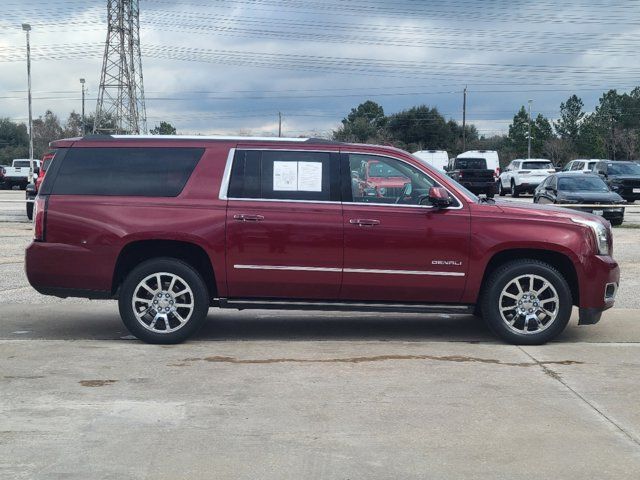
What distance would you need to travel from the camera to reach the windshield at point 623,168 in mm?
33466

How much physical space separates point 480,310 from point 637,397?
7.04ft

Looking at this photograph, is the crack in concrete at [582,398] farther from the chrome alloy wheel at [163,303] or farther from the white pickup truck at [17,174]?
the white pickup truck at [17,174]

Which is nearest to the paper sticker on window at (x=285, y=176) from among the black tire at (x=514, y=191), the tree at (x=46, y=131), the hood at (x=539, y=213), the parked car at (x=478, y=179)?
the hood at (x=539, y=213)

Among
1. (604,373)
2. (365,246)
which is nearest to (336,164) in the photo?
(365,246)

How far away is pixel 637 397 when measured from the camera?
6234 millimetres

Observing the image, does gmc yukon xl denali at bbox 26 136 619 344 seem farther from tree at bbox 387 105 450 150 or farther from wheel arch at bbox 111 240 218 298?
tree at bbox 387 105 450 150

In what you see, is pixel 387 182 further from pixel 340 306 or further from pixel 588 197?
pixel 588 197

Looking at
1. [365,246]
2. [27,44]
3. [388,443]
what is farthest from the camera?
[27,44]

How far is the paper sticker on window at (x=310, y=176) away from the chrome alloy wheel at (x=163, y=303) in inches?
55.5

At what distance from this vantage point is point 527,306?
8.04 metres

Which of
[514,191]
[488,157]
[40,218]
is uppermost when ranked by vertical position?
[488,157]

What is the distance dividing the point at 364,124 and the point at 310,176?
73.4 m

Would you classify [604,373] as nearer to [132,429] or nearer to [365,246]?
[365,246]

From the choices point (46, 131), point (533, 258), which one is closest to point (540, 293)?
point (533, 258)
